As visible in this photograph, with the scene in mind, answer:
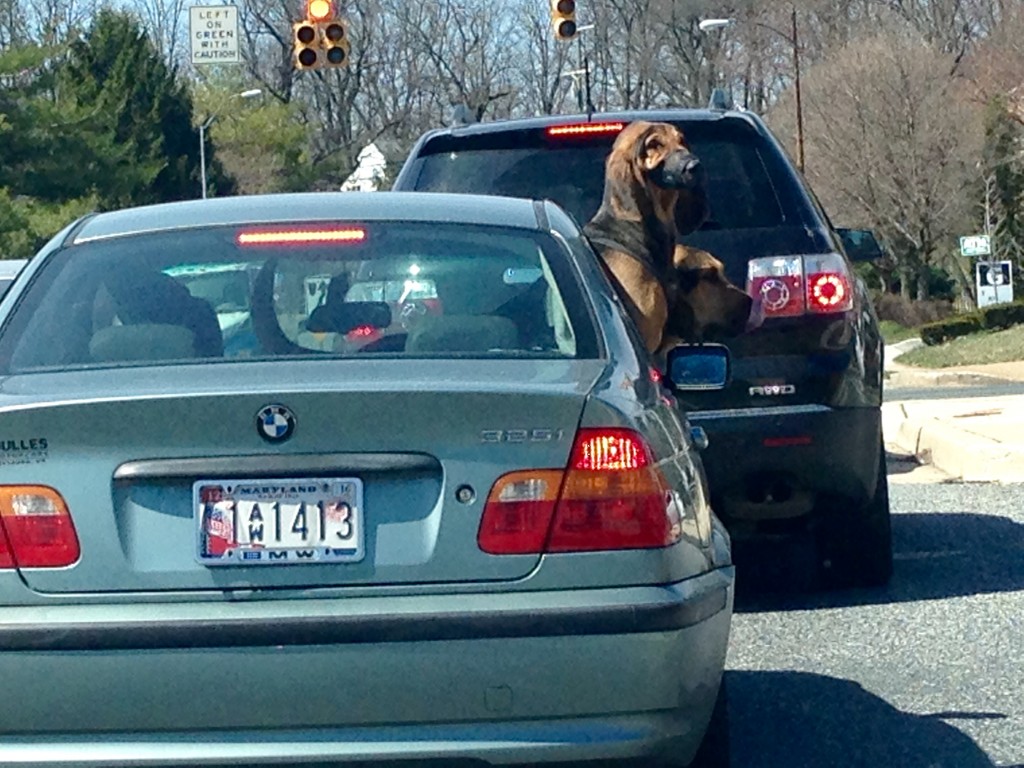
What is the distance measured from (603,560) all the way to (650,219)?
345 centimetres

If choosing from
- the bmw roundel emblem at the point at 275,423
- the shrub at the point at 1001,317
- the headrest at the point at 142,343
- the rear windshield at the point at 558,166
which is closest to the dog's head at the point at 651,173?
the rear windshield at the point at 558,166

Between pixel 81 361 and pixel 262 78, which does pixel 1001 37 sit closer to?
pixel 262 78

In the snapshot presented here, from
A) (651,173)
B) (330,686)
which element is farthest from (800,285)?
(330,686)

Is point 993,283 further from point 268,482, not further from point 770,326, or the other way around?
point 268,482

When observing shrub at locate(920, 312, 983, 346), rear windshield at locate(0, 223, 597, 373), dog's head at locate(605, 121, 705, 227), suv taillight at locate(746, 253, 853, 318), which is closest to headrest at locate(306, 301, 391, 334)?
rear windshield at locate(0, 223, 597, 373)

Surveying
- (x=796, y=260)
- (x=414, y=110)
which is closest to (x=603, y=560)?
(x=796, y=260)

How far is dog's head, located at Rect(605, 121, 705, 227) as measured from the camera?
713cm

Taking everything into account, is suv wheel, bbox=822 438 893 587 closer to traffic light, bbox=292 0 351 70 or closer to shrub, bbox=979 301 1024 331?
traffic light, bbox=292 0 351 70

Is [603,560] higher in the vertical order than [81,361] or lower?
lower

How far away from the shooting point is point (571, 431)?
12.9 ft

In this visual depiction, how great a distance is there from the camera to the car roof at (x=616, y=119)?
303 inches

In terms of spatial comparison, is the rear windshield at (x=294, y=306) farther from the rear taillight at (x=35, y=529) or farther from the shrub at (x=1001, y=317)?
the shrub at (x=1001, y=317)

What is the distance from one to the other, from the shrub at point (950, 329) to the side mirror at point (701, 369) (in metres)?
36.5

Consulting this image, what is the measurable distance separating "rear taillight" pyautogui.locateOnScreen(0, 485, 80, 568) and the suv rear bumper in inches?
142
